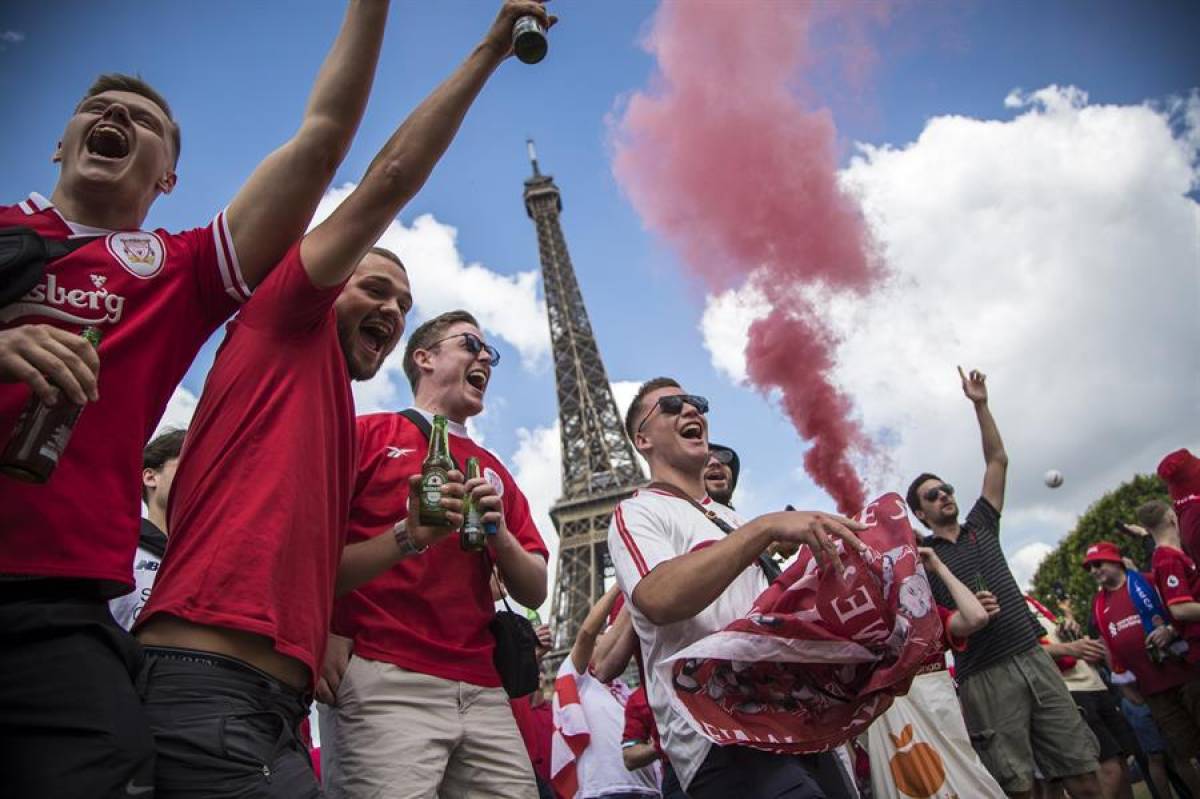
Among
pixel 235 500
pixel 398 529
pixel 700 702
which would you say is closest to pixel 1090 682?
pixel 700 702

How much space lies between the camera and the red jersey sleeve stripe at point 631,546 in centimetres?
288

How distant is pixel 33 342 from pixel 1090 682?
8665 millimetres

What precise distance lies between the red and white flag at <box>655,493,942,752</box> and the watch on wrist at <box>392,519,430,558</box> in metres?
0.89

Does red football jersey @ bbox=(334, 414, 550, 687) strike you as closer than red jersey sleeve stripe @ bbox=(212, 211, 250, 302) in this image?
No

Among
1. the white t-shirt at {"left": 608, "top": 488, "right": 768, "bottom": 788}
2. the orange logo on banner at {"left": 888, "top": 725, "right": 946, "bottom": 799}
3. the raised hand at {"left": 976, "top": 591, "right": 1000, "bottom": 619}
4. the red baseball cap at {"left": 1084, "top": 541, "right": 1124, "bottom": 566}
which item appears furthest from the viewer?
the red baseball cap at {"left": 1084, "top": 541, "right": 1124, "bottom": 566}

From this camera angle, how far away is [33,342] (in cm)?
142

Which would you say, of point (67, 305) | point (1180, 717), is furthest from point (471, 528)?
point (1180, 717)

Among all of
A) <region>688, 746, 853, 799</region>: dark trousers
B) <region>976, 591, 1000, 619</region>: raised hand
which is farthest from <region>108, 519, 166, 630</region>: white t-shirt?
<region>976, 591, 1000, 619</region>: raised hand

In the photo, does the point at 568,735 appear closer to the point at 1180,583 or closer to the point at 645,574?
the point at 645,574

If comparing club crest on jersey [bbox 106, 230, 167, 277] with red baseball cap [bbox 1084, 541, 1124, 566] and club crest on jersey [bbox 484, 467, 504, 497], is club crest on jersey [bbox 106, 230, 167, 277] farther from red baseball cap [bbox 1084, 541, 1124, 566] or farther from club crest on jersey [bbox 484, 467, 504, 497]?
red baseball cap [bbox 1084, 541, 1124, 566]

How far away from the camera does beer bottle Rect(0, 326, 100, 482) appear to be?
4.57ft

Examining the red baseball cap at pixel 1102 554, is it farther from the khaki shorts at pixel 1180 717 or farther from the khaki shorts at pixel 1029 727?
the khaki shorts at pixel 1029 727

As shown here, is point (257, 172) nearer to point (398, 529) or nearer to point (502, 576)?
point (398, 529)

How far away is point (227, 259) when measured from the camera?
1855 mm
